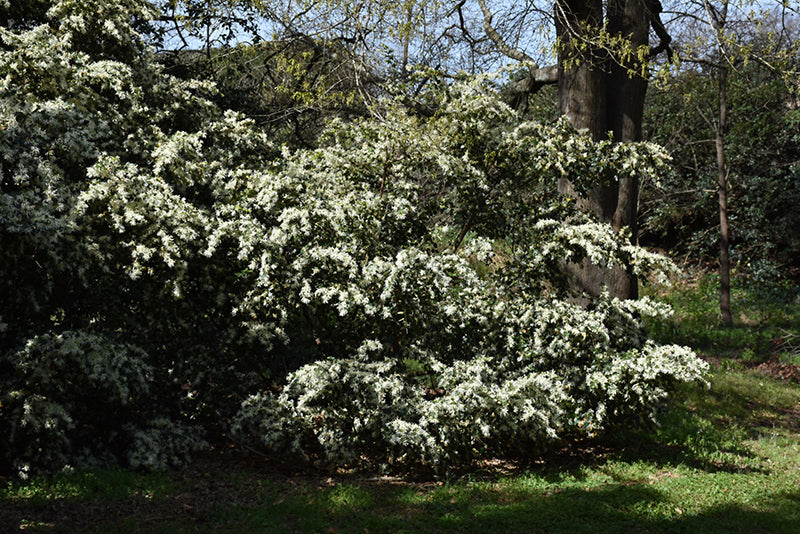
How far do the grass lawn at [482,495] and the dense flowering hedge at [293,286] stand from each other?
35 centimetres

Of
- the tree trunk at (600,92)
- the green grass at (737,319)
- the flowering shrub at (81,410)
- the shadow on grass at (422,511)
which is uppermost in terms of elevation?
the tree trunk at (600,92)

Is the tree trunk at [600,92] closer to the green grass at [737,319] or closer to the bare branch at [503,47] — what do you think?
the bare branch at [503,47]

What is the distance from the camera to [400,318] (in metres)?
7.70

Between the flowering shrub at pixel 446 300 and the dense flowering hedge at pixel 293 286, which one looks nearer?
the dense flowering hedge at pixel 293 286

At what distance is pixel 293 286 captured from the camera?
7465mm

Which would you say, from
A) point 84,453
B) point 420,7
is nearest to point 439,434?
point 84,453

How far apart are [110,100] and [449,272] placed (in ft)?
16.1

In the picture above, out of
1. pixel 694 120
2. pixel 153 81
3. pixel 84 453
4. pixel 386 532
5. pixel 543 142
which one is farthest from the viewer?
pixel 694 120

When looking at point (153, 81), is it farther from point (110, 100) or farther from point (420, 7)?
point (420, 7)

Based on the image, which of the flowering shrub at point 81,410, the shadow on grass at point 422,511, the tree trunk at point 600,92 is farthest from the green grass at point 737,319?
the flowering shrub at point 81,410

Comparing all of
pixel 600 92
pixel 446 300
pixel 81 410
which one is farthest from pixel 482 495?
pixel 600 92

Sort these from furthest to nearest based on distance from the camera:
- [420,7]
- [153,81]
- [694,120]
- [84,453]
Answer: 1. [694,120]
2. [420,7]
3. [153,81]
4. [84,453]

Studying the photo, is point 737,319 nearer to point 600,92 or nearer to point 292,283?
point 600,92

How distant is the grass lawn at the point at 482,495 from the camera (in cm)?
553
